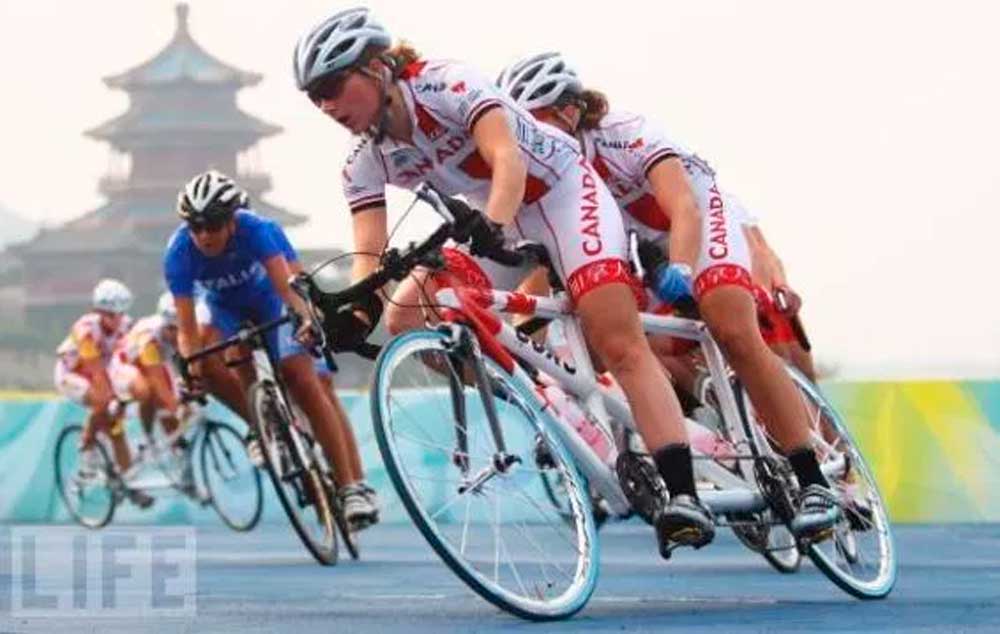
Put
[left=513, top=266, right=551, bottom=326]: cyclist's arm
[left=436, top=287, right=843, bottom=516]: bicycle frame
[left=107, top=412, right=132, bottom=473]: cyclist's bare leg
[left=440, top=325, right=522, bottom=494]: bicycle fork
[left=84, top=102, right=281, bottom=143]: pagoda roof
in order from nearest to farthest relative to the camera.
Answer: [left=440, top=325, right=522, bottom=494]: bicycle fork, [left=436, top=287, right=843, bottom=516]: bicycle frame, [left=513, top=266, right=551, bottom=326]: cyclist's arm, [left=107, top=412, right=132, bottom=473]: cyclist's bare leg, [left=84, top=102, right=281, bottom=143]: pagoda roof

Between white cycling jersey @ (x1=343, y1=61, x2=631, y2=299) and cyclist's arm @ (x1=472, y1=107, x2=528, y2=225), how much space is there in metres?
0.05

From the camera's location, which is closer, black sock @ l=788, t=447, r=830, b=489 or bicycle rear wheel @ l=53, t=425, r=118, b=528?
black sock @ l=788, t=447, r=830, b=489

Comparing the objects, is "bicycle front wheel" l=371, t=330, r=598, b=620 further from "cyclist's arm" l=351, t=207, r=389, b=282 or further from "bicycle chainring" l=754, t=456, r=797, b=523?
"bicycle chainring" l=754, t=456, r=797, b=523

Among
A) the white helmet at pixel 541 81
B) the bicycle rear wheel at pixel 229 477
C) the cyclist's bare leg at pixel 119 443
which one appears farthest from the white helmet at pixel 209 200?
the cyclist's bare leg at pixel 119 443

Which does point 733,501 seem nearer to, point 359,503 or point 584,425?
point 584,425

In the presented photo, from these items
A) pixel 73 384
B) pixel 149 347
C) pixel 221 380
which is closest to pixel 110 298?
pixel 73 384

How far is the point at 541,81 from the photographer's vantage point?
10375 mm

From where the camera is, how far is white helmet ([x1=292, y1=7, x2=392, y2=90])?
8727 mm

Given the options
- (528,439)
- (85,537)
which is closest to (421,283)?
(528,439)

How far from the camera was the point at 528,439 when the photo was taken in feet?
29.0

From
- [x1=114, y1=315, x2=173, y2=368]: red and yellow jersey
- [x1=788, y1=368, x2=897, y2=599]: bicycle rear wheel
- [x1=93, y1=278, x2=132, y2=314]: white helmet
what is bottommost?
[x1=93, y1=278, x2=132, y2=314]: white helmet

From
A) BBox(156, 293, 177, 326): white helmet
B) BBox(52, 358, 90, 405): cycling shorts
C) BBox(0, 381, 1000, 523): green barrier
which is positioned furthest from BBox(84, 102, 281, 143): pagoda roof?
BBox(0, 381, 1000, 523): green barrier

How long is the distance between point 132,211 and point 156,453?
3642 inches

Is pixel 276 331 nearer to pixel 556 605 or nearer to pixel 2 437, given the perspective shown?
pixel 556 605
